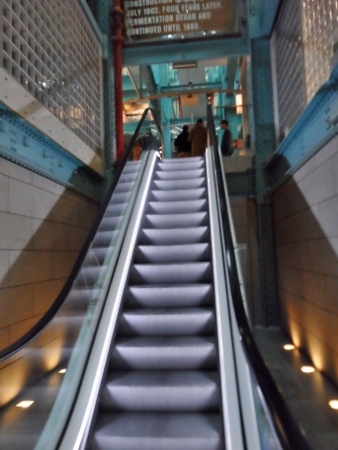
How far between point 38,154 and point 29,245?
1.19m

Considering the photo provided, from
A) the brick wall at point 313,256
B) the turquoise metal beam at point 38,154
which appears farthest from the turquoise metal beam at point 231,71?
the turquoise metal beam at point 38,154

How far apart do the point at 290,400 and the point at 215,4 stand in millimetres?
7762

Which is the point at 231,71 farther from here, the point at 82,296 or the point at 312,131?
the point at 82,296

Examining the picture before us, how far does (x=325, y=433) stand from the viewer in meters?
3.10

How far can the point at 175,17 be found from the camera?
8.06 meters

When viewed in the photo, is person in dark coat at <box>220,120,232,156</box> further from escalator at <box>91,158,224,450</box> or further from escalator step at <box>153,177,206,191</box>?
escalator at <box>91,158,224,450</box>

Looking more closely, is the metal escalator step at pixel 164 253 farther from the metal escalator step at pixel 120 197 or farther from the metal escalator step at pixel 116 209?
the metal escalator step at pixel 120 197

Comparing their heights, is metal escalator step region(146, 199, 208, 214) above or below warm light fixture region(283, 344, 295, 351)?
above

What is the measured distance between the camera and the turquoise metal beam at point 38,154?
3.84 metres

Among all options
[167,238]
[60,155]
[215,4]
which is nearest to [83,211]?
[60,155]

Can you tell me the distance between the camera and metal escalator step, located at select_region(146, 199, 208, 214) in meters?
4.89

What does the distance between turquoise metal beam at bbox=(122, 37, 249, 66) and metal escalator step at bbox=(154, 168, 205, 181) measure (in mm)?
3541

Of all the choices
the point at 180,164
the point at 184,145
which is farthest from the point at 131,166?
the point at 184,145

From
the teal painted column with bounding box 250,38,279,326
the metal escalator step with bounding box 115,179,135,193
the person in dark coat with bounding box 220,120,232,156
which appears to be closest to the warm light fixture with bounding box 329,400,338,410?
the metal escalator step with bounding box 115,179,135,193
